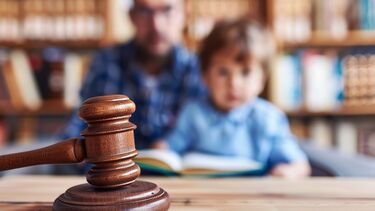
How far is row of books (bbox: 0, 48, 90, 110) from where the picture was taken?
255 cm

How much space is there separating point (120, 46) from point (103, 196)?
150 cm

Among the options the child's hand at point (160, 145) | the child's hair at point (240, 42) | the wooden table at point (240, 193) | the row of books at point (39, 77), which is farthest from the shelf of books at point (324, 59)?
the wooden table at point (240, 193)

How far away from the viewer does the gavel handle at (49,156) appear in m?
0.54

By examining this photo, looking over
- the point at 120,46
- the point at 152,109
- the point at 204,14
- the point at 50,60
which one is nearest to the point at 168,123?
the point at 152,109

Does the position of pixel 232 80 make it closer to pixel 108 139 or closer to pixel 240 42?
pixel 240 42

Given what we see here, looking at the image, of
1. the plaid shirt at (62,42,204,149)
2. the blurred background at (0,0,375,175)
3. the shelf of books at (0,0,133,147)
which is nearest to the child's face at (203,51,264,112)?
the plaid shirt at (62,42,204,149)

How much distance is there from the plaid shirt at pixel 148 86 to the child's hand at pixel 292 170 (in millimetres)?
625

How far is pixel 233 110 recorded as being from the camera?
66.4 inches

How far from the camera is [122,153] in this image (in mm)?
542

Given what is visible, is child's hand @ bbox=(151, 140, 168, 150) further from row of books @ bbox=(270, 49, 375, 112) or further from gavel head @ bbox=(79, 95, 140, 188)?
gavel head @ bbox=(79, 95, 140, 188)

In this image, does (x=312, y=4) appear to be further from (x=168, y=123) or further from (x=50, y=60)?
(x=50, y=60)

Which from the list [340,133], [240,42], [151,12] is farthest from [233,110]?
[340,133]

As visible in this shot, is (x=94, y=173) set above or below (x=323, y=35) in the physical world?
below

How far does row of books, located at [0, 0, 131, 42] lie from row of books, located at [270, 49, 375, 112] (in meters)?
0.87
